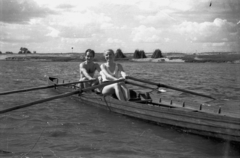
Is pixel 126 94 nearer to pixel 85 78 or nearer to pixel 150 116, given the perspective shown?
pixel 150 116

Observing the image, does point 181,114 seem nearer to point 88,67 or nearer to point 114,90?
point 114,90

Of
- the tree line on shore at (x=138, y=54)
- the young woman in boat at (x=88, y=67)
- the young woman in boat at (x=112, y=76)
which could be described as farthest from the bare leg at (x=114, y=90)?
the tree line on shore at (x=138, y=54)

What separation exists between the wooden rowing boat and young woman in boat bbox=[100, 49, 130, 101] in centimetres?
26

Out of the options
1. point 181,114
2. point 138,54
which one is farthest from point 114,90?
point 138,54

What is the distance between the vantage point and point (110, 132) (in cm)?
794

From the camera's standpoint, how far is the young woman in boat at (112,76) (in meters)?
9.45

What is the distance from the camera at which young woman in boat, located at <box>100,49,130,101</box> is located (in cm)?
945

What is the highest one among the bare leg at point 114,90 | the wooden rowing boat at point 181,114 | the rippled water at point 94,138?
the bare leg at point 114,90

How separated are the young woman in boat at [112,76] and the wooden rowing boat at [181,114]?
0.26 meters

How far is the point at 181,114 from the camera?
24.7 ft

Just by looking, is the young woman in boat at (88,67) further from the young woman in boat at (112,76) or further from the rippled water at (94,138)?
the rippled water at (94,138)

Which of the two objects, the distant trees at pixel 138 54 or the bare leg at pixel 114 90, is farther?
the distant trees at pixel 138 54

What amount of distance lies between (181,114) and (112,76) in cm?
306

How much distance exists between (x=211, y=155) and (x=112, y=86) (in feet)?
14.3
